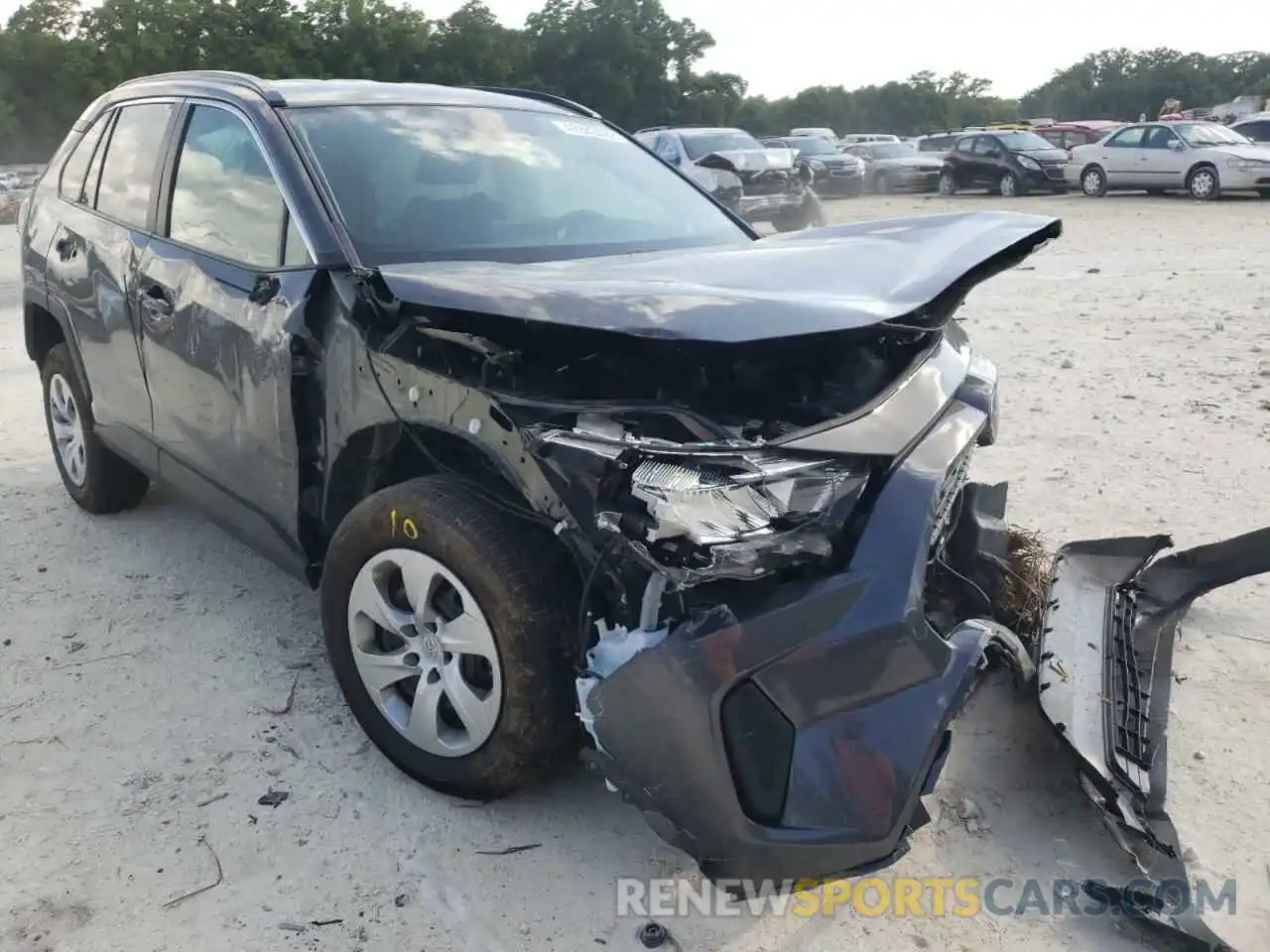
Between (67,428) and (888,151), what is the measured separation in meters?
25.4

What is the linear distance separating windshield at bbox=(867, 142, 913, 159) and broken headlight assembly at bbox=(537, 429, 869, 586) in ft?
85.5

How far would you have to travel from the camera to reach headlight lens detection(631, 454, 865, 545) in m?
2.14

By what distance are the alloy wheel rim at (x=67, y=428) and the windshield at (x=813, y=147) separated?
21871 millimetres

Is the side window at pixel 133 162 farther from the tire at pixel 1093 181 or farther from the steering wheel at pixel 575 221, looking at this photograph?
the tire at pixel 1093 181

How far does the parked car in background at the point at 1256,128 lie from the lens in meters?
21.1

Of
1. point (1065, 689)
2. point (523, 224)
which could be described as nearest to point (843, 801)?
point (1065, 689)

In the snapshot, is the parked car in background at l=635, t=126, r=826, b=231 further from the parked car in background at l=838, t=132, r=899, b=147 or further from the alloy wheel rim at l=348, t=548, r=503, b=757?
the parked car in background at l=838, t=132, r=899, b=147

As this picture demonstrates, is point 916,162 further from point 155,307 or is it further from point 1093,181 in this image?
point 155,307

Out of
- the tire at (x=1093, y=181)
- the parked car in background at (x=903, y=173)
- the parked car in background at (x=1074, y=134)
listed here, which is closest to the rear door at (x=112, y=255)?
the tire at (x=1093, y=181)

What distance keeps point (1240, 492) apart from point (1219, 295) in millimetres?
5514

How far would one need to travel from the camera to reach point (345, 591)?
114 inches

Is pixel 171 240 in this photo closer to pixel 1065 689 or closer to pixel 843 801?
pixel 843 801

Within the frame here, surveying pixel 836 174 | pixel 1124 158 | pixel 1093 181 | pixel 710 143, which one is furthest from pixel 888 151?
pixel 710 143

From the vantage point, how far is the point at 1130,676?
2.85 metres
